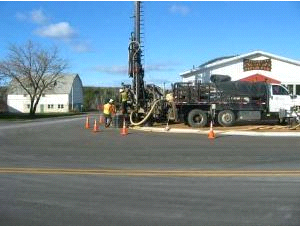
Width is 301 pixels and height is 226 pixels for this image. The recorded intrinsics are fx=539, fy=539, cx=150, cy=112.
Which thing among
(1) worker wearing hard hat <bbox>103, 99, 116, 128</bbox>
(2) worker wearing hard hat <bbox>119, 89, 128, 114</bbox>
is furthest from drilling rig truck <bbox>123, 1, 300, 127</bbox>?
(1) worker wearing hard hat <bbox>103, 99, 116, 128</bbox>

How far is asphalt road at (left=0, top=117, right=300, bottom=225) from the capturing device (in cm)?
773

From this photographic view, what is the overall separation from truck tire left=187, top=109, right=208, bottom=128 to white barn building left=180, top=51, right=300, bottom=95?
11.7 metres

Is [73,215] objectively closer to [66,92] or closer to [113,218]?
[113,218]

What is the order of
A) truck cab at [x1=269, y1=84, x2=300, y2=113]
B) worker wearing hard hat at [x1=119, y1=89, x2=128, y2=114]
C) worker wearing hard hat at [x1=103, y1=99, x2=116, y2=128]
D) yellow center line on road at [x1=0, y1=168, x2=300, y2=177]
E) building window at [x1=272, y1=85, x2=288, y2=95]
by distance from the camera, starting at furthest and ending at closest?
worker wearing hard hat at [x1=119, y1=89, x2=128, y2=114] → worker wearing hard hat at [x1=103, y1=99, x2=116, y2=128] → building window at [x1=272, y1=85, x2=288, y2=95] → truck cab at [x1=269, y1=84, x2=300, y2=113] → yellow center line on road at [x1=0, y1=168, x2=300, y2=177]

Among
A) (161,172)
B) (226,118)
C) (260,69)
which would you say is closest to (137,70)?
(226,118)

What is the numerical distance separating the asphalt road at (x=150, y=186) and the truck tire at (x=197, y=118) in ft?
38.8

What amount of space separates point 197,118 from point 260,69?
13.7 metres

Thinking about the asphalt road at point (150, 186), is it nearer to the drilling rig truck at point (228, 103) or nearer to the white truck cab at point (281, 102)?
the drilling rig truck at point (228, 103)

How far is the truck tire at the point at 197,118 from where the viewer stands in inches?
1169

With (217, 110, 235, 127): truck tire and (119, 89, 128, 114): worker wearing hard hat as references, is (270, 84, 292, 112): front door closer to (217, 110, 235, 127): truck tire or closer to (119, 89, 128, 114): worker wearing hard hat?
(217, 110, 235, 127): truck tire

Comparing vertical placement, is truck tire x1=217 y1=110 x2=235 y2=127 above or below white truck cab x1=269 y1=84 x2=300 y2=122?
below

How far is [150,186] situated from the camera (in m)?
10.1

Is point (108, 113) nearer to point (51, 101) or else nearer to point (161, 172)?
point (161, 172)

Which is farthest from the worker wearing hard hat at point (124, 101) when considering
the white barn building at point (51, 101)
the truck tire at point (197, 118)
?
the white barn building at point (51, 101)
